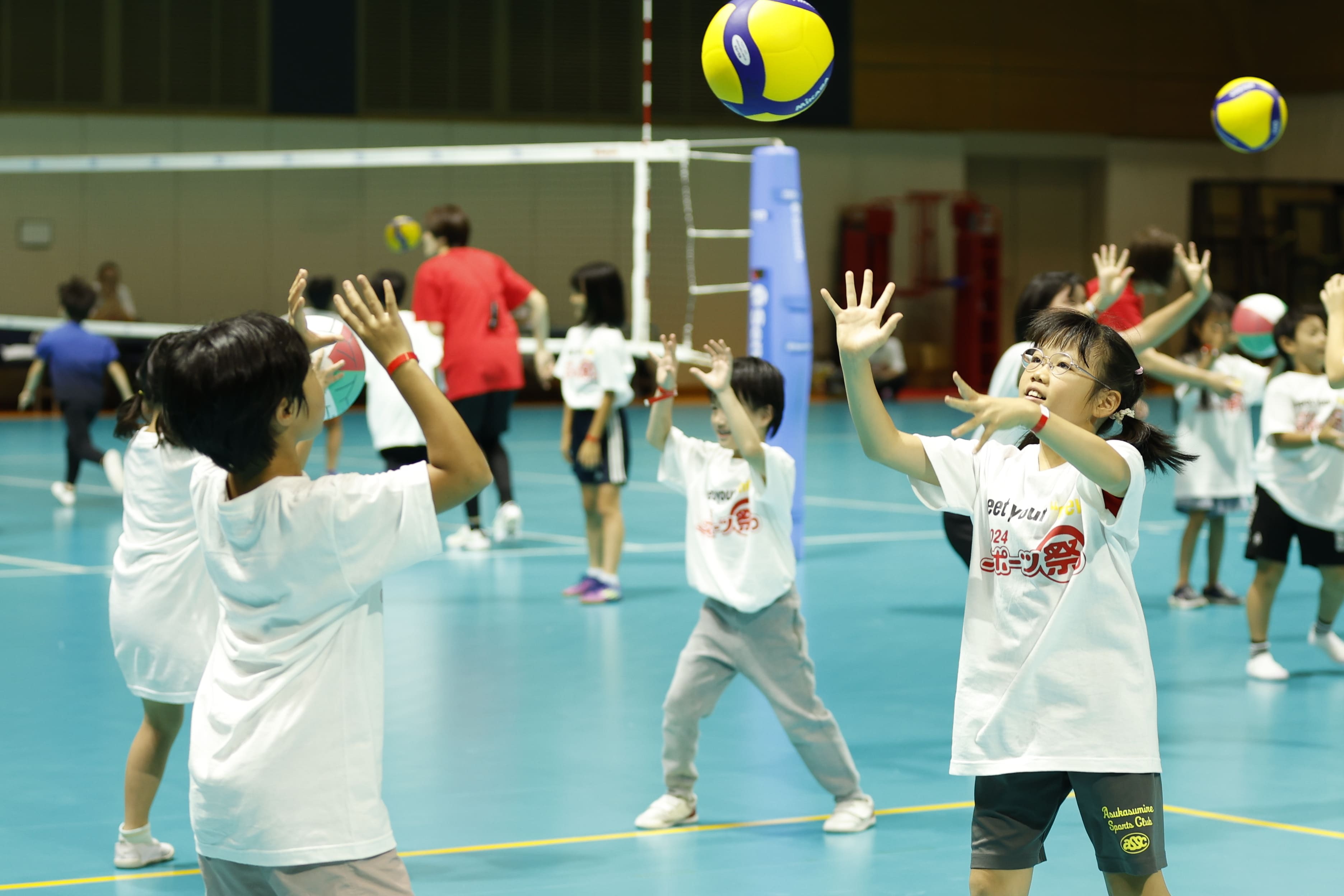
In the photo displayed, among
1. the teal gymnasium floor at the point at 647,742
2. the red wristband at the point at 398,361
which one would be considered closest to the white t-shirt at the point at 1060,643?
the teal gymnasium floor at the point at 647,742

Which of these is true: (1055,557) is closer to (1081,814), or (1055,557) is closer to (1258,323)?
(1081,814)

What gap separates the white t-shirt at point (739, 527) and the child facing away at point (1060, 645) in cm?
142

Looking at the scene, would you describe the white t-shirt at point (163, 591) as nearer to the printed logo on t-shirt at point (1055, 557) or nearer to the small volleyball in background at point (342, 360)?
the small volleyball in background at point (342, 360)

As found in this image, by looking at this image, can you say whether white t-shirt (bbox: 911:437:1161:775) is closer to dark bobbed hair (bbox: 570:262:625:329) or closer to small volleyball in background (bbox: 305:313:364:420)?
small volleyball in background (bbox: 305:313:364:420)

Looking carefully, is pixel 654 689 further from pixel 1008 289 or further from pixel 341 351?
pixel 1008 289

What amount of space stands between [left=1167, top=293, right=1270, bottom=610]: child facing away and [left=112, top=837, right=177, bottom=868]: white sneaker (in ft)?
17.7

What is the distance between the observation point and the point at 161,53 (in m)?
20.5

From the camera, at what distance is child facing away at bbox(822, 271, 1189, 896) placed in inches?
114

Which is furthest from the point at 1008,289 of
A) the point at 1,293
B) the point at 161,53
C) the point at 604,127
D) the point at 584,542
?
the point at 584,542

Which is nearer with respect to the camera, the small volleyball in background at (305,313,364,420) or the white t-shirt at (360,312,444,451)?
the small volleyball in background at (305,313,364,420)


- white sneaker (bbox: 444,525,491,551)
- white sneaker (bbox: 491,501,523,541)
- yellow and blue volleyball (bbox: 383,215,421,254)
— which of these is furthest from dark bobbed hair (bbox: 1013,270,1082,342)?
yellow and blue volleyball (bbox: 383,215,421,254)

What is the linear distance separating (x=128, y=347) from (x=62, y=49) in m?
3.97

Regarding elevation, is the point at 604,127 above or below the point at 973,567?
above

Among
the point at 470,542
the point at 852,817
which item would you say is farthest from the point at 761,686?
the point at 470,542
